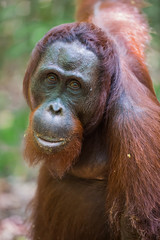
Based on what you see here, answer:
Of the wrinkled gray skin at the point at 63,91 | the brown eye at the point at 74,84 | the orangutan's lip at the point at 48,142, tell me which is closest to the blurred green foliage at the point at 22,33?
the wrinkled gray skin at the point at 63,91

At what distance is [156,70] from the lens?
8016 mm

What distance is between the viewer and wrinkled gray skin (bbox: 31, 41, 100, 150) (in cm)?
313

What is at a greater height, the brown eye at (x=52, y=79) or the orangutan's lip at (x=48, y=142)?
the brown eye at (x=52, y=79)

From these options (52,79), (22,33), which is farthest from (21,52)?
(52,79)

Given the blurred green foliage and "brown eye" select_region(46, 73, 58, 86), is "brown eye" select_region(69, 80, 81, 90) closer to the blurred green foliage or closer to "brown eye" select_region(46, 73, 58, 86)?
"brown eye" select_region(46, 73, 58, 86)

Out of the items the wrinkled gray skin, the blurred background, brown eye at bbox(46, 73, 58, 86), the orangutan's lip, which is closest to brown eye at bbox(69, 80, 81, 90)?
the wrinkled gray skin

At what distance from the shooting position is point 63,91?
3.27 meters

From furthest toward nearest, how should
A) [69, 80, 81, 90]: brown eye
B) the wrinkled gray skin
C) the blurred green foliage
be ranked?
the blurred green foliage < [69, 80, 81, 90]: brown eye < the wrinkled gray skin

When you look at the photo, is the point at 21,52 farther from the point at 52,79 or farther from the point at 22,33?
the point at 52,79

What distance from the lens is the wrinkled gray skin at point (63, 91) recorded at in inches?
123

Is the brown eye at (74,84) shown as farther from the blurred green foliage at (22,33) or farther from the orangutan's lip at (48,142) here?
the blurred green foliage at (22,33)

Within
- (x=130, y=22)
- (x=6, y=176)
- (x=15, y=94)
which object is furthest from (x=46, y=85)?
(x=15, y=94)

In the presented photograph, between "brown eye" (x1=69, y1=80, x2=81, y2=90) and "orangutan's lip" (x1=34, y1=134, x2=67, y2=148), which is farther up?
→ "brown eye" (x1=69, y1=80, x2=81, y2=90)

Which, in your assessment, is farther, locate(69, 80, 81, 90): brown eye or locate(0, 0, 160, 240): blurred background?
locate(0, 0, 160, 240): blurred background
